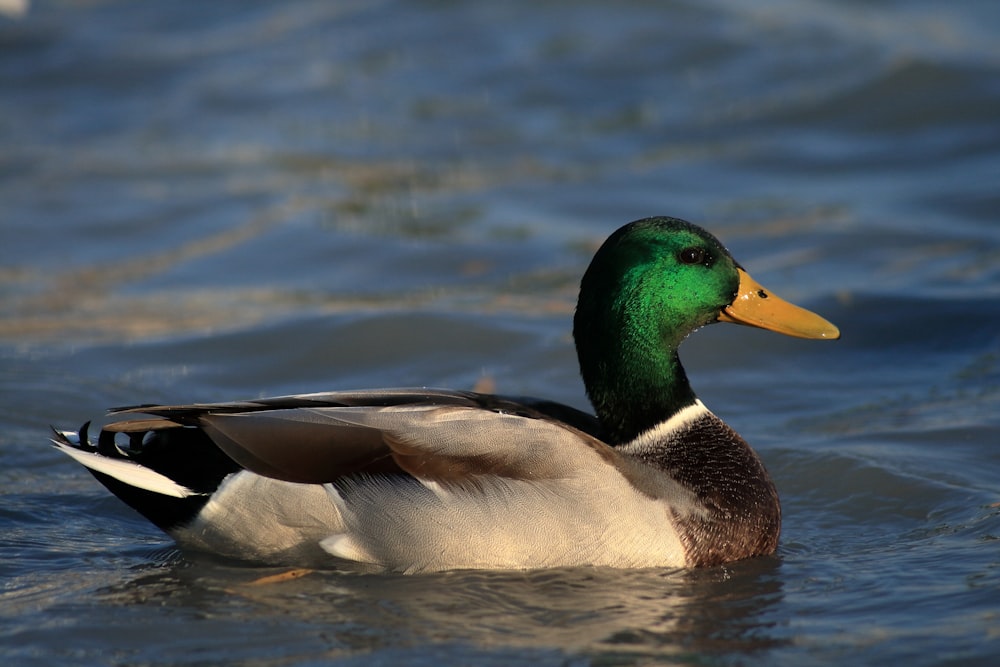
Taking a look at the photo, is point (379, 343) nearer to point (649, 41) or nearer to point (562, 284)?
point (562, 284)

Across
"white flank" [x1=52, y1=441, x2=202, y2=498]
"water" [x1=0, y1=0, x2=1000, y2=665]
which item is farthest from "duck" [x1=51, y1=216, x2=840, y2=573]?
"water" [x1=0, y1=0, x2=1000, y2=665]

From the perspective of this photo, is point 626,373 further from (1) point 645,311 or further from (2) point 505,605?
(2) point 505,605

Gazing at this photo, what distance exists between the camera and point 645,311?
229 inches

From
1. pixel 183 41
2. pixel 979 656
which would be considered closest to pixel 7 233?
pixel 183 41

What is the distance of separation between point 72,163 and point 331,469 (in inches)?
306

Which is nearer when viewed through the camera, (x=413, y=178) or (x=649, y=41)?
(x=413, y=178)

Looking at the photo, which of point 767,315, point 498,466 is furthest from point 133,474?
point 767,315

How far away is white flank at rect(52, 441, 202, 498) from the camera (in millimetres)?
5527

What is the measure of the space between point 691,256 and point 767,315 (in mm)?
437

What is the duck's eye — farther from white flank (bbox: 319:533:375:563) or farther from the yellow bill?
white flank (bbox: 319:533:375:563)

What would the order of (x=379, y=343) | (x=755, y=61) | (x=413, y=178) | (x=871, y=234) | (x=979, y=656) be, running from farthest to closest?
1. (x=755, y=61)
2. (x=413, y=178)
3. (x=871, y=234)
4. (x=379, y=343)
5. (x=979, y=656)

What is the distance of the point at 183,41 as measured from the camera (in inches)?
623

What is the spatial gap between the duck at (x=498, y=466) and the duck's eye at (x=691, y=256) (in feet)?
0.05

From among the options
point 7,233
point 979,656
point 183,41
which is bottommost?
point 979,656
